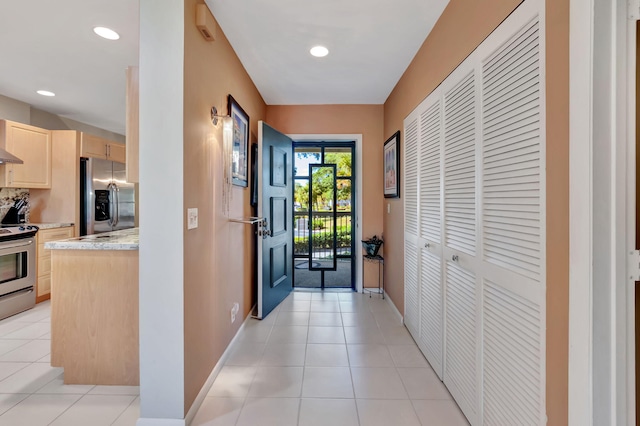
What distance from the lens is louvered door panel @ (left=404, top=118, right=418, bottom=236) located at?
249 centimetres

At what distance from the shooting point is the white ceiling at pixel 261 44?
1943 mm

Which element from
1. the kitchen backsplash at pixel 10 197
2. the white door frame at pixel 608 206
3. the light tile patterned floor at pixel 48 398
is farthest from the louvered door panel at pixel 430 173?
the kitchen backsplash at pixel 10 197

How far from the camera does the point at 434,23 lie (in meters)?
2.05

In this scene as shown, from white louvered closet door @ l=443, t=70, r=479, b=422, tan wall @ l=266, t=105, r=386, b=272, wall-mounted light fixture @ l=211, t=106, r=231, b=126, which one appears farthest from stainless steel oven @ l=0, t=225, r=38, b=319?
white louvered closet door @ l=443, t=70, r=479, b=422

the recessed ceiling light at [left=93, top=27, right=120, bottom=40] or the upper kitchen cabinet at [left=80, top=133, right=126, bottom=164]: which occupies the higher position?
the recessed ceiling light at [left=93, top=27, right=120, bottom=40]

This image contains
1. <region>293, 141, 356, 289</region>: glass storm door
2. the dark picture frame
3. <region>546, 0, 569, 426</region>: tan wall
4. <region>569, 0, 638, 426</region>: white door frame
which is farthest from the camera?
<region>293, 141, 356, 289</region>: glass storm door

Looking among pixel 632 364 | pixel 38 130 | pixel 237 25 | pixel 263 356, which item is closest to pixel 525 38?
pixel 632 364

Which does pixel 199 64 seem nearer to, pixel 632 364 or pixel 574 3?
pixel 574 3

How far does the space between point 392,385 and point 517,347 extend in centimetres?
101

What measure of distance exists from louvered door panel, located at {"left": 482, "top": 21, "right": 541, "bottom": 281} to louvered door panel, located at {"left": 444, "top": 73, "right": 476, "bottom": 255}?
0.14 meters

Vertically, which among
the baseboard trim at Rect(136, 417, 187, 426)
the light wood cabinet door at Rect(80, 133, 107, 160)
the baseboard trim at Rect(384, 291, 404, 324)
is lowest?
the baseboard trim at Rect(136, 417, 187, 426)

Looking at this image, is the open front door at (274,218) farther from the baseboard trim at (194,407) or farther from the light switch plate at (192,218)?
the light switch plate at (192,218)

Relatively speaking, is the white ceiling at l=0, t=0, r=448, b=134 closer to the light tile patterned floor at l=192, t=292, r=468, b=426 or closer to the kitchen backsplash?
the kitchen backsplash

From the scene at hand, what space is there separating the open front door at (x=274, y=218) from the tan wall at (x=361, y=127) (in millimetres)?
391
